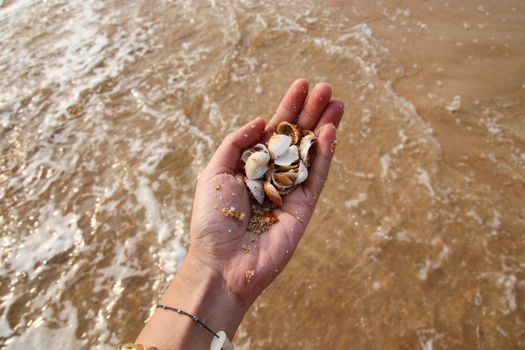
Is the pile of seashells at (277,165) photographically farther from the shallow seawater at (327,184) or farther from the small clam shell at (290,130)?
the shallow seawater at (327,184)

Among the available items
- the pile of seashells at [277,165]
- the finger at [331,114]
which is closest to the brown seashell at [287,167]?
the pile of seashells at [277,165]

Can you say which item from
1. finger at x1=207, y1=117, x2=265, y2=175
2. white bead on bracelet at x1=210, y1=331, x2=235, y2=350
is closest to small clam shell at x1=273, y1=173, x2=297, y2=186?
finger at x1=207, y1=117, x2=265, y2=175

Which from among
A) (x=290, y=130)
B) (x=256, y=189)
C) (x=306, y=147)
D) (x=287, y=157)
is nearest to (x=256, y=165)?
(x=256, y=189)

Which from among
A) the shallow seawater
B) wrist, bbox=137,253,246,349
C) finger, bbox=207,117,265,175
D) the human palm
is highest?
finger, bbox=207,117,265,175

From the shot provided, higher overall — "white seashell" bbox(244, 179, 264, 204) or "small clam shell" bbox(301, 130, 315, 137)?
"small clam shell" bbox(301, 130, 315, 137)

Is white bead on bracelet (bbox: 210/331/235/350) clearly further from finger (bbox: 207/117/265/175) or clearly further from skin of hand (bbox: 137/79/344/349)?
finger (bbox: 207/117/265/175)

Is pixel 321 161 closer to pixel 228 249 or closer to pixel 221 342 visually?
pixel 228 249

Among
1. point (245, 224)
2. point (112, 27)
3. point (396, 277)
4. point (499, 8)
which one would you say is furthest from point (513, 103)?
point (112, 27)
